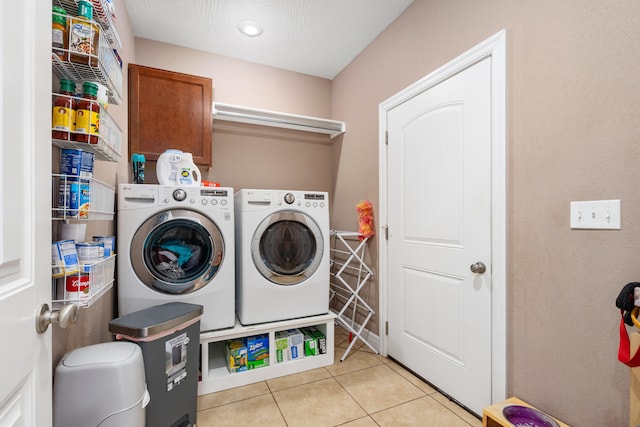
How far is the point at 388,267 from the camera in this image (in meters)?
2.33

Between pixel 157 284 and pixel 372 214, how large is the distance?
1.66 m

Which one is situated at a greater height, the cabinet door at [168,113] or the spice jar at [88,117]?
the cabinet door at [168,113]

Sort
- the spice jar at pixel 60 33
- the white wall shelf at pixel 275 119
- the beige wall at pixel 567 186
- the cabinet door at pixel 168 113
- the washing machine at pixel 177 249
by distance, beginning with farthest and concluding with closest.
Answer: the white wall shelf at pixel 275 119, the cabinet door at pixel 168 113, the washing machine at pixel 177 249, the beige wall at pixel 567 186, the spice jar at pixel 60 33

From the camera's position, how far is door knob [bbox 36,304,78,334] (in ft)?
2.04

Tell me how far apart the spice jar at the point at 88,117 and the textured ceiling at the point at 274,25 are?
5.01 feet

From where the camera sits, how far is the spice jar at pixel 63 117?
95cm

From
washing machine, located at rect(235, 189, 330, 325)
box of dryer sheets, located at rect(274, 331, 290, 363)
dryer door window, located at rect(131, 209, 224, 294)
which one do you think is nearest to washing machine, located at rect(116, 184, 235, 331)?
dryer door window, located at rect(131, 209, 224, 294)

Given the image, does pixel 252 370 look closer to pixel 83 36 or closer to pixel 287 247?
pixel 287 247

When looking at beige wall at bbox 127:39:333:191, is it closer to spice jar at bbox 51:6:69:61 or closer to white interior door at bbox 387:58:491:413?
white interior door at bbox 387:58:491:413

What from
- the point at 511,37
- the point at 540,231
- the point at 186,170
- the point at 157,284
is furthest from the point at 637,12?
the point at 157,284

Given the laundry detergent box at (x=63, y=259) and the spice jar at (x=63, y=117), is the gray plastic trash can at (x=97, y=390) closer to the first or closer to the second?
the laundry detergent box at (x=63, y=259)

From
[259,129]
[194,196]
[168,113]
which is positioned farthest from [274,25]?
[194,196]

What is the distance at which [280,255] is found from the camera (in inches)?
86.3

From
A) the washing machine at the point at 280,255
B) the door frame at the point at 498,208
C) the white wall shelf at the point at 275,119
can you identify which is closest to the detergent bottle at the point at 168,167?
the washing machine at the point at 280,255
